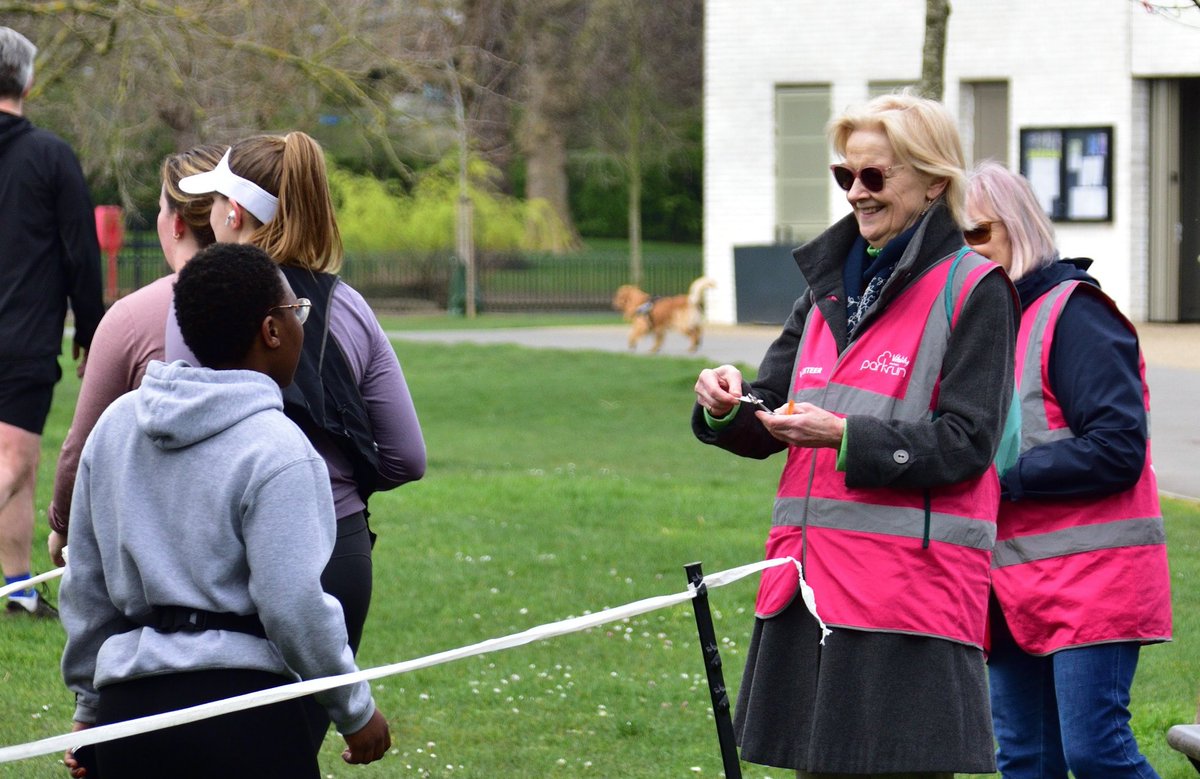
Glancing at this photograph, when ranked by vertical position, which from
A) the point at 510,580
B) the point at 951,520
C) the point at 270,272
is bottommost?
the point at 510,580

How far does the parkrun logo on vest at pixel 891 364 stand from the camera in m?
3.26

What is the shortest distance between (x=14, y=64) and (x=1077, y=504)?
168 inches

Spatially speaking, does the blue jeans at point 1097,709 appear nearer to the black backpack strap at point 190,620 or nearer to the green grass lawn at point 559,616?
the green grass lawn at point 559,616

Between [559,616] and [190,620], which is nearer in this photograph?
[190,620]

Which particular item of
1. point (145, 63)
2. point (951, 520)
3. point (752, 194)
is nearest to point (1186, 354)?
point (752, 194)

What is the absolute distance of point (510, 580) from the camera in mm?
8180

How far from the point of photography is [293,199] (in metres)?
3.59

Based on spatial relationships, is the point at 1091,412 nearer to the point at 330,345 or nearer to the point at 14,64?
the point at 330,345

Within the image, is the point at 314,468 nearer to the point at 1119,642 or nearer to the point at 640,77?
the point at 1119,642

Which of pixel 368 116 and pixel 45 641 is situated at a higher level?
pixel 368 116

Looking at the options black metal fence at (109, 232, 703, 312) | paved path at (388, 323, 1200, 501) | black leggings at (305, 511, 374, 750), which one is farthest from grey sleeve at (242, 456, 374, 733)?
black metal fence at (109, 232, 703, 312)

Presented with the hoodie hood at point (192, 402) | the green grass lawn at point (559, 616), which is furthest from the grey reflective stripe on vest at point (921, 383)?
the green grass lawn at point (559, 616)

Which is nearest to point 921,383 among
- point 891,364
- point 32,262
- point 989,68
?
point 891,364

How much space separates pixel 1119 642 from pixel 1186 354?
51.9 ft
